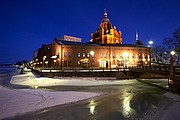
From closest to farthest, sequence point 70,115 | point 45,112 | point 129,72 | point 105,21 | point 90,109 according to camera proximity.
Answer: point 70,115
point 45,112
point 90,109
point 129,72
point 105,21

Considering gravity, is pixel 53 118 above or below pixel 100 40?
below

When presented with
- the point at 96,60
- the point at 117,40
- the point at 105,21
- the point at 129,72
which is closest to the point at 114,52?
the point at 96,60

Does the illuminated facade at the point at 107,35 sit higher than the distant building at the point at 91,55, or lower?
higher

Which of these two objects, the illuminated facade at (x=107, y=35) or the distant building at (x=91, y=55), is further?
the illuminated facade at (x=107, y=35)

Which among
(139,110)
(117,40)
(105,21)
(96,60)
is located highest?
(105,21)

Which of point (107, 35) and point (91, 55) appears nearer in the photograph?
point (91, 55)

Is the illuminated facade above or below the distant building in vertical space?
above

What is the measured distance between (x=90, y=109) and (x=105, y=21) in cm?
10261

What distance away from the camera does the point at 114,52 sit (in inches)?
2648

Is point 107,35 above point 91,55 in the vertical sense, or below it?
above

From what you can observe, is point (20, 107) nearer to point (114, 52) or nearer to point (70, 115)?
point (70, 115)

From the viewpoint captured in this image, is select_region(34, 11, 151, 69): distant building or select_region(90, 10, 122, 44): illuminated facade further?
select_region(90, 10, 122, 44): illuminated facade

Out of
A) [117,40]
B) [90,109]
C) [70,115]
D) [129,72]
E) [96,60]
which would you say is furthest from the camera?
[117,40]

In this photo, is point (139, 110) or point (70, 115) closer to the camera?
point (70, 115)
